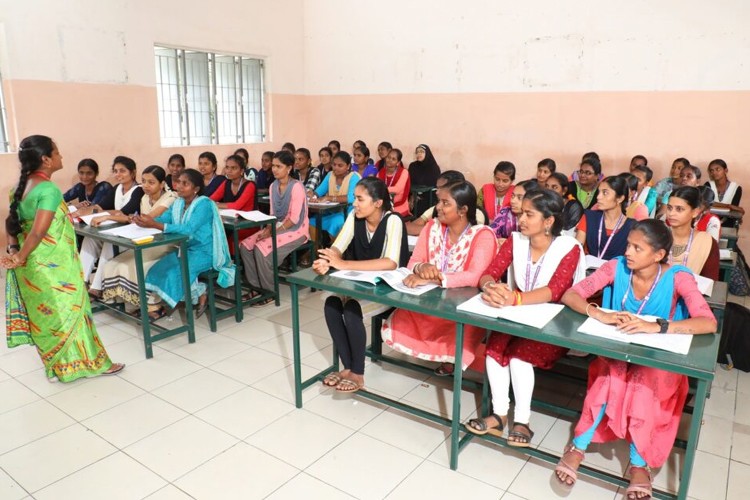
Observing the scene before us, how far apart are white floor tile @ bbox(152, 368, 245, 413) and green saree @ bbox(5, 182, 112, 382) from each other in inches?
19.8

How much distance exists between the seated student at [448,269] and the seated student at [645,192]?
9.55 ft

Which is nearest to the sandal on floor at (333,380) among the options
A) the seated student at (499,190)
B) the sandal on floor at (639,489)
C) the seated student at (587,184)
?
the sandal on floor at (639,489)

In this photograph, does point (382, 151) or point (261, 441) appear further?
point (382, 151)

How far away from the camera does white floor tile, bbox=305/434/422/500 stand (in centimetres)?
223

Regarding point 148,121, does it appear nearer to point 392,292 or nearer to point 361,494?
point 392,292

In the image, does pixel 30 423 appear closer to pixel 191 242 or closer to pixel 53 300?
pixel 53 300

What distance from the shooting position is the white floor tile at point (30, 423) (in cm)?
256

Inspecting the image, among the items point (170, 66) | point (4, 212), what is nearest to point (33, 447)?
point (4, 212)

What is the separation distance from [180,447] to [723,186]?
5603 millimetres

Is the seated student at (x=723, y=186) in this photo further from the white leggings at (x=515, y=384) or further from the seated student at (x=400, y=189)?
the white leggings at (x=515, y=384)

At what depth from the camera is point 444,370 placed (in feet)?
10.3

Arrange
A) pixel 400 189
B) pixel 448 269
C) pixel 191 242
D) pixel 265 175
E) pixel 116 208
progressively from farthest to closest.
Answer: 1. pixel 265 175
2. pixel 400 189
3. pixel 116 208
4. pixel 191 242
5. pixel 448 269

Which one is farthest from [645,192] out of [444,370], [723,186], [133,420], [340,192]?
[133,420]

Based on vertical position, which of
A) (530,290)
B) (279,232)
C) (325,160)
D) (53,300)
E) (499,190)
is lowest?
(53,300)
